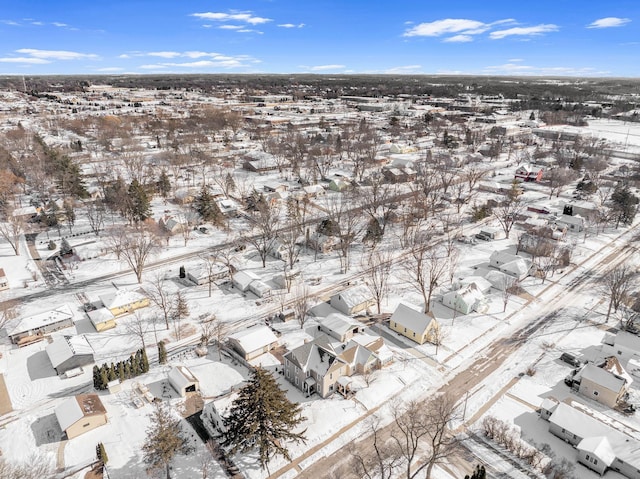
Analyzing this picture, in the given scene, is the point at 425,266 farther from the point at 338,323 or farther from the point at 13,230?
the point at 13,230

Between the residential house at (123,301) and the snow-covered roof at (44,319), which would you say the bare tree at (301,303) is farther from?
the snow-covered roof at (44,319)

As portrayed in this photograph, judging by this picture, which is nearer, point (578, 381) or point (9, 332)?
point (578, 381)

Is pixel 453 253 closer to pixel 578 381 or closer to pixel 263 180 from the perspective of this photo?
pixel 578 381

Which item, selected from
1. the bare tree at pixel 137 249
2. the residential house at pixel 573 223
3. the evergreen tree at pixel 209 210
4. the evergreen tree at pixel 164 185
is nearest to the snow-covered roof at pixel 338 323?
the bare tree at pixel 137 249

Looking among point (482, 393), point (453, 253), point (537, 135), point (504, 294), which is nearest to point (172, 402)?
point (482, 393)

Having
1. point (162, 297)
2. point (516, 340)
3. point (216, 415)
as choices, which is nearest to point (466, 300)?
point (516, 340)

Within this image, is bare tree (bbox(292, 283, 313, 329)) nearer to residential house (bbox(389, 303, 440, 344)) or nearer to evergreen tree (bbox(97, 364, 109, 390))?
residential house (bbox(389, 303, 440, 344))
